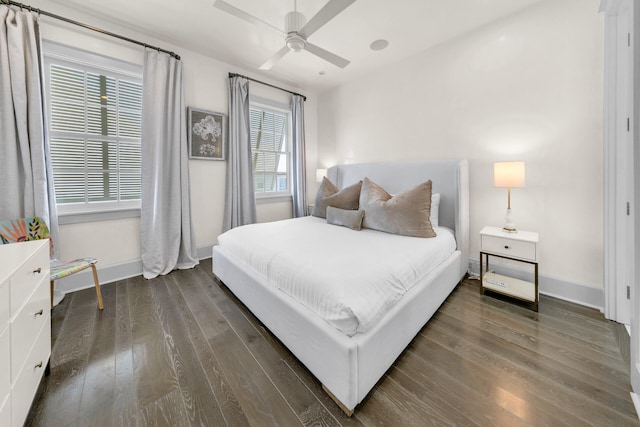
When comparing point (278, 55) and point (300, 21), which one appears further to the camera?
point (278, 55)

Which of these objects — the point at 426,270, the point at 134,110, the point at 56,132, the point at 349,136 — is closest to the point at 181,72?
the point at 134,110

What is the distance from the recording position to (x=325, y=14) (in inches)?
64.7

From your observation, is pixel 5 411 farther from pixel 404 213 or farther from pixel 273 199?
pixel 273 199

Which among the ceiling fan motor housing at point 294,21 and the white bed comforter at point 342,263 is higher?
the ceiling fan motor housing at point 294,21

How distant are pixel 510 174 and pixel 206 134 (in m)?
3.38

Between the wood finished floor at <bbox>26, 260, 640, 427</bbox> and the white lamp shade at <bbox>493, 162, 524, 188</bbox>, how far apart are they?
1046 millimetres

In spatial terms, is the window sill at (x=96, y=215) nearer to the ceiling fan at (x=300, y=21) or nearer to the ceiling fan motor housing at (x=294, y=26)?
the ceiling fan at (x=300, y=21)

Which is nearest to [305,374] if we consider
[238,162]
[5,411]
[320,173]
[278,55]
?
[5,411]

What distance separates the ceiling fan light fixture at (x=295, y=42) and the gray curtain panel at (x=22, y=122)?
2.20 metres

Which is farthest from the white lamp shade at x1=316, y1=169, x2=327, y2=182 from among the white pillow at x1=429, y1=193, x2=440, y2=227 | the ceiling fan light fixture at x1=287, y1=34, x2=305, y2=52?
the ceiling fan light fixture at x1=287, y1=34, x2=305, y2=52

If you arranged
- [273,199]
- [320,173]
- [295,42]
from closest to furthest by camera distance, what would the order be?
[295,42]
[273,199]
[320,173]

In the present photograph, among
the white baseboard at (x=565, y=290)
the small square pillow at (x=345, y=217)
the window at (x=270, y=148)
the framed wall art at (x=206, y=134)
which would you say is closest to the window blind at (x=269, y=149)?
the window at (x=270, y=148)

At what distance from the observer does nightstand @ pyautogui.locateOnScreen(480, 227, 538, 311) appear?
1988 mm

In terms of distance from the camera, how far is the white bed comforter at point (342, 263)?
1223 millimetres
